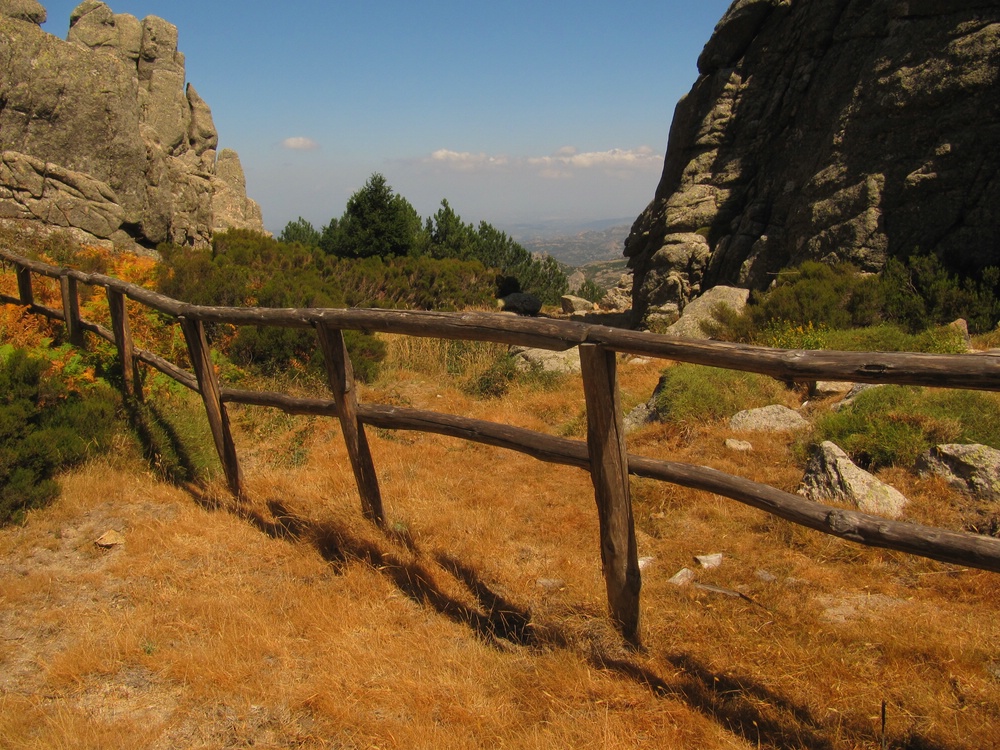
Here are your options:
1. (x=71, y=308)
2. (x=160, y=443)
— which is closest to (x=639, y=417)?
(x=160, y=443)

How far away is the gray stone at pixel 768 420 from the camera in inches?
241

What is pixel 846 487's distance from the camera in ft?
14.3

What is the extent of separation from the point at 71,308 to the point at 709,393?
6183 mm

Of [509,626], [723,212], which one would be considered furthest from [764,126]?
[509,626]

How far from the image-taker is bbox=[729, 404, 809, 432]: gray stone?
6109 mm

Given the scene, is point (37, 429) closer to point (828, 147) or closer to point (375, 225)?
point (828, 147)

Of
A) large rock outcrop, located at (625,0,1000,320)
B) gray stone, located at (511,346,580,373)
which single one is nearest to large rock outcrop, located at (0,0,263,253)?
gray stone, located at (511,346,580,373)

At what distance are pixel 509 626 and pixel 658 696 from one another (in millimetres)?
866

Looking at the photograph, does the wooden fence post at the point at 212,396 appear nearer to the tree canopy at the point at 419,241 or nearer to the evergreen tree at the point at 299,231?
the tree canopy at the point at 419,241

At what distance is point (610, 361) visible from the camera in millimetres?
2818

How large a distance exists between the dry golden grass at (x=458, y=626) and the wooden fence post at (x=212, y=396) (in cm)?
25

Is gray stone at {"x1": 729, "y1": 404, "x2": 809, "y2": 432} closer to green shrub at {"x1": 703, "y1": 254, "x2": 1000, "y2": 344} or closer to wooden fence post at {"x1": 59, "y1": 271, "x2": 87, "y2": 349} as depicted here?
green shrub at {"x1": 703, "y1": 254, "x2": 1000, "y2": 344}

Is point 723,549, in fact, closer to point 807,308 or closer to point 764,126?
point 807,308

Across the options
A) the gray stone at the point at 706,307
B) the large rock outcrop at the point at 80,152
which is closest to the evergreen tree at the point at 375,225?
the large rock outcrop at the point at 80,152
